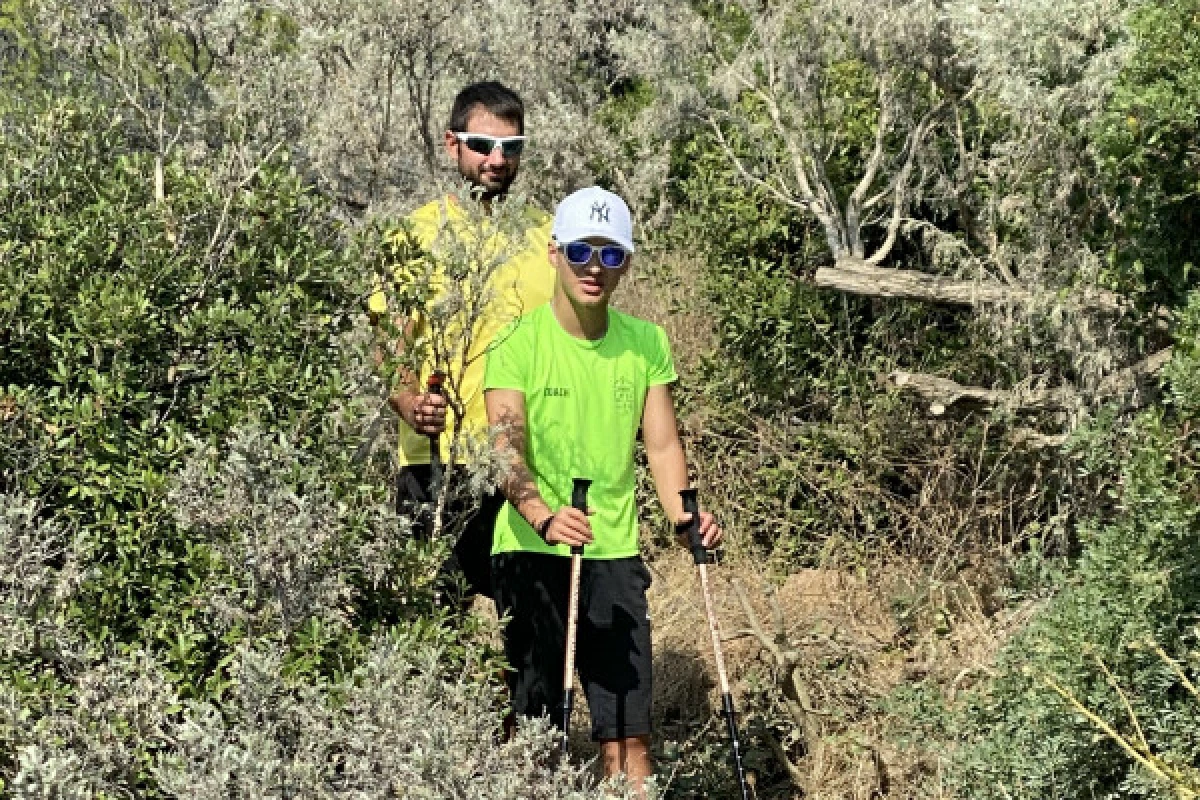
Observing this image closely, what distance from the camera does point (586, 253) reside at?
4.75 metres

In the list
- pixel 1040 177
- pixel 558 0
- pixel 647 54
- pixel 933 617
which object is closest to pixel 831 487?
pixel 933 617

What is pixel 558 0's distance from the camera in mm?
13211

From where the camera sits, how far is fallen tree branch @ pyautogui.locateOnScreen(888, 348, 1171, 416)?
20.0 feet

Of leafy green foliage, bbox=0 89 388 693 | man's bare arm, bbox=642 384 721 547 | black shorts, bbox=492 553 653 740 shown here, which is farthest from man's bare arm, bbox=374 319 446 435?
man's bare arm, bbox=642 384 721 547

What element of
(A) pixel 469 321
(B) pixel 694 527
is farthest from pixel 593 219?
(B) pixel 694 527

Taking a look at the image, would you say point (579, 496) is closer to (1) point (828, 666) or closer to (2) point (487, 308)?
(2) point (487, 308)

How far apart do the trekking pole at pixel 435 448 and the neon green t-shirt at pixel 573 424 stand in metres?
0.18

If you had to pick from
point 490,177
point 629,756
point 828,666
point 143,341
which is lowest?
point 828,666

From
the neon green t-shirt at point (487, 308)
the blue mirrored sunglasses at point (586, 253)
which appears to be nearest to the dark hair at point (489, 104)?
the neon green t-shirt at point (487, 308)

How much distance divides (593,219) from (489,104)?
31.0 inches

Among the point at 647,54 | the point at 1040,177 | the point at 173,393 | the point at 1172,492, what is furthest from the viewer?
the point at 647,54

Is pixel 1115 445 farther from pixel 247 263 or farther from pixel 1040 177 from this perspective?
pixel 247 263

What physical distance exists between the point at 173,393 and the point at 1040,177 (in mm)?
3741

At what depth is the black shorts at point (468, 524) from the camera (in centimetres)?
504
